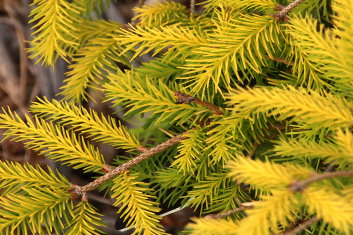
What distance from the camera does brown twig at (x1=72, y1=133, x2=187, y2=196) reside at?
70 centimetres

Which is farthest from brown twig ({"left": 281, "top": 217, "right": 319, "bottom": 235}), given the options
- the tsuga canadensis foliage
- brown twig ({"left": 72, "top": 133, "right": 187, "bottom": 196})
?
brown twig ({"left": 72, "top": 133, "right": 187, "bottom": 196})

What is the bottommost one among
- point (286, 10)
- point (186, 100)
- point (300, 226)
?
point (300, 226)

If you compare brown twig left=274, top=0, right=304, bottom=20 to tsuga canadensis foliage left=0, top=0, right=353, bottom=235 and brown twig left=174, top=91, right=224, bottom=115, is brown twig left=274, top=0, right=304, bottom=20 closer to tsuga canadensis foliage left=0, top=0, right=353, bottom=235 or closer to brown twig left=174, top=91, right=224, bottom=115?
tsuga canadensis foliage left=0, top=0, right=353, bottom=235

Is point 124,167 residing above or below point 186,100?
below

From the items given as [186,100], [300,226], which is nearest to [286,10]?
[186,100]

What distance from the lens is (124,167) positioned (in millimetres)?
710

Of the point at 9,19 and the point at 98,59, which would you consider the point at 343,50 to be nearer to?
the point at 98,59

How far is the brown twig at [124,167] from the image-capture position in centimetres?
70

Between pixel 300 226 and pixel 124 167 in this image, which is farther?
pixel 124 167

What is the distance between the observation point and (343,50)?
48 cm

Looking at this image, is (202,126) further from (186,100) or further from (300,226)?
(300,226)

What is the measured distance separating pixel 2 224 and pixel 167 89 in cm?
30

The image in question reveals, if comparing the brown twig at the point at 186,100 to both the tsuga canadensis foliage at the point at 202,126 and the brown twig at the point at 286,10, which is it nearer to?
the tsuga canadensis foliage at the point at 202,126

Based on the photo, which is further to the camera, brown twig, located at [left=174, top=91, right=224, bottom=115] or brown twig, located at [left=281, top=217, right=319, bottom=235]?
brown twig, located at [left=174, top=91, right=224, bottom=115]
